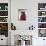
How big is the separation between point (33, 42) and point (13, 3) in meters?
2.26

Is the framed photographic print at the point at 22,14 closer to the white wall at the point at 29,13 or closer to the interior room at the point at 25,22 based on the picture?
the interior room at the point at 25,22

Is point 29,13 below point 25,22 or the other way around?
the other way around

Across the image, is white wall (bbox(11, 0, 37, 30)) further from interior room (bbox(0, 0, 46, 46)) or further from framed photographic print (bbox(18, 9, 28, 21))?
framed photographic print (bbox(18, 9, 28, 21))

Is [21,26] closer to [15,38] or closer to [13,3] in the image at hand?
[15,38]

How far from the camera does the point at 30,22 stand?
603 cm

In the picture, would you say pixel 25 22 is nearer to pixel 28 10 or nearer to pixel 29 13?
pixel 29 13

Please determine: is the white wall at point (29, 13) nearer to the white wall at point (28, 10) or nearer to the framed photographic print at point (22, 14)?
the white wall at point (28, 10)

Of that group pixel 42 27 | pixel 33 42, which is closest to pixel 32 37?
pixel 33 42

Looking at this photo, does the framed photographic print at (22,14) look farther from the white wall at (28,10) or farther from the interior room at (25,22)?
the white wall at (28,10)

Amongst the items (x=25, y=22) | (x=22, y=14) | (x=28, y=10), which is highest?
(x=28, y=10)

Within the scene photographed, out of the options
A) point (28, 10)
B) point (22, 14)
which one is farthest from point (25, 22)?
point (28, 10)

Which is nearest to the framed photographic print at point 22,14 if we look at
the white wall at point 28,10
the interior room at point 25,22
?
the interior room at point 25,22

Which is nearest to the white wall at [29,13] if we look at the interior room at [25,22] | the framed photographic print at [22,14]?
the interior room at [25,22]

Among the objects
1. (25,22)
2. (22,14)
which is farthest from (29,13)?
(25,22)
